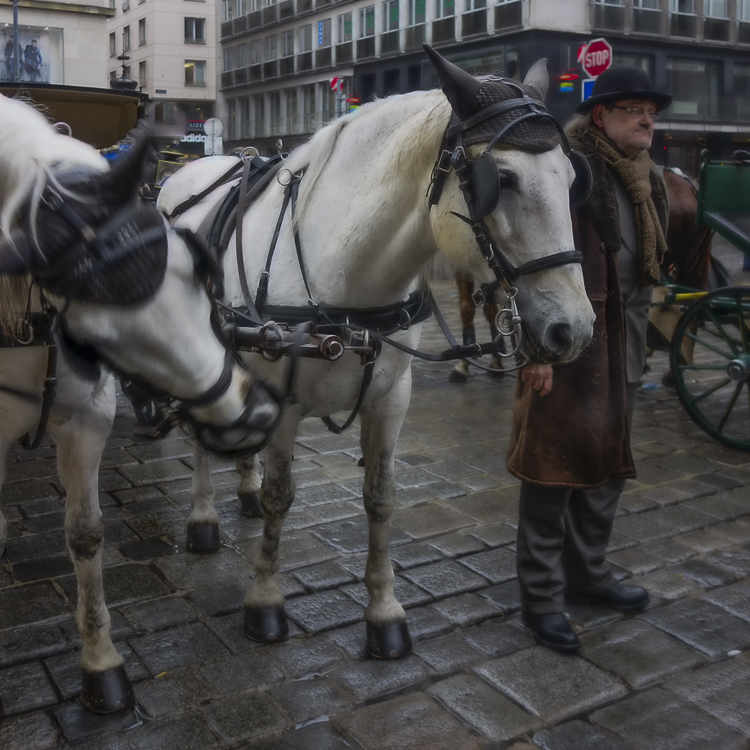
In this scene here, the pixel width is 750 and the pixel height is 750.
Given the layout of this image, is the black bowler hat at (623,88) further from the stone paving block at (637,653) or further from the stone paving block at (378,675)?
the stone paving block at (378,675)

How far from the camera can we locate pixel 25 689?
109 inches

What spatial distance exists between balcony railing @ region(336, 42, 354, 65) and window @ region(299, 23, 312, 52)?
3.46 meters

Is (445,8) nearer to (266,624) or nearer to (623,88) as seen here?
(623,88)

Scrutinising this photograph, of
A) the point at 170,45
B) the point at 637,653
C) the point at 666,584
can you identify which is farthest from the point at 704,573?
the point at 170,45

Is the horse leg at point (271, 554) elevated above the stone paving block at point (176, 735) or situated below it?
above

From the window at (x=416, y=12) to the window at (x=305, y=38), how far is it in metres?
9.31

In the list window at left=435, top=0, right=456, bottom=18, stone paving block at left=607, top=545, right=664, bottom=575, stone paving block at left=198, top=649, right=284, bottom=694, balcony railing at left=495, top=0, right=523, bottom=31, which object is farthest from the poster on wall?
stone paving block at left=198, top=649, right=284, bottom=694

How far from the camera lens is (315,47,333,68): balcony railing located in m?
36.4

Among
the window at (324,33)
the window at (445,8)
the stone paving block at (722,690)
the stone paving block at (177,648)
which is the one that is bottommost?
the stone paving block at (722,690)

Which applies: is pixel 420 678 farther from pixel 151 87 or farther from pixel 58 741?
pixel 151 87

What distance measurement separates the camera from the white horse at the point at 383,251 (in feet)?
7.61

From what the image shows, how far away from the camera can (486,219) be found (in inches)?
91.9

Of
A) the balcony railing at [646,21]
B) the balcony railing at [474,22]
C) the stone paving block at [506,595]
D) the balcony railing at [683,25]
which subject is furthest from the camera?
the balcony railing at [683,25]

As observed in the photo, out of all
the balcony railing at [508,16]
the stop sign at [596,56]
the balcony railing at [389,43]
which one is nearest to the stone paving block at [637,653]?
the stop sign at [596,56]
